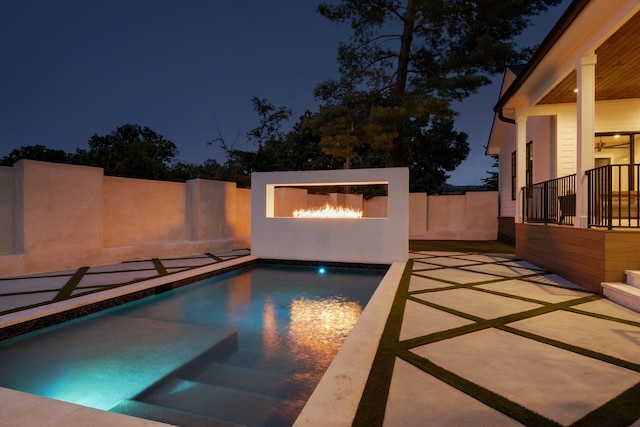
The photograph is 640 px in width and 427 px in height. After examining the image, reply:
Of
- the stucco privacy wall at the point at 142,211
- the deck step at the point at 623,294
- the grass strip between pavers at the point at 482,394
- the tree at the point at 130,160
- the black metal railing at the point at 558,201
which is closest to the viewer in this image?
the grass strip between pavers at the point at 482,394

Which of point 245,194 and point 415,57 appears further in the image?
point 415,57

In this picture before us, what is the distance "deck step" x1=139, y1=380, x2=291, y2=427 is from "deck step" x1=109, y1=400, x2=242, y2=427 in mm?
41

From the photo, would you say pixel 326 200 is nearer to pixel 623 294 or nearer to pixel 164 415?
pixel 623 294

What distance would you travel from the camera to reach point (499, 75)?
574 inches

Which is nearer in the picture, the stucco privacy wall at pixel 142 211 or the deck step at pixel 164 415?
the deck step at pixel 164 415

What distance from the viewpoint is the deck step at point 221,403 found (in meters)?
2.38

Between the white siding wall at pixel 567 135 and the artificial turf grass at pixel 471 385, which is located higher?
the white siding wall at pixel 567 135

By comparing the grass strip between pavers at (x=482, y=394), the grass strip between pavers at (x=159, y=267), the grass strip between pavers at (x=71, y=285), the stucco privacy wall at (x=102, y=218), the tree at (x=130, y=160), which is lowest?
the grass strip between pavers at (x=71, y=285)

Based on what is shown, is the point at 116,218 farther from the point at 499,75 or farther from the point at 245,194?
the point at 499,75

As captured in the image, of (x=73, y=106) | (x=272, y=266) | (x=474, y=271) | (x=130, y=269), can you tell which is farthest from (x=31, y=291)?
(x=73, y=106)

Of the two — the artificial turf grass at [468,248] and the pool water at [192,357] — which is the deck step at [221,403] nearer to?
the pool water at [192,357]

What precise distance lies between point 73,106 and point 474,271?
6758 cm

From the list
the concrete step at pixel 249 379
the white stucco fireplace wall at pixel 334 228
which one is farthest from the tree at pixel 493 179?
the concrete step at pixel 249 379

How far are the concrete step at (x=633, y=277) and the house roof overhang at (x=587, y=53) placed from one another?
3158 mm
